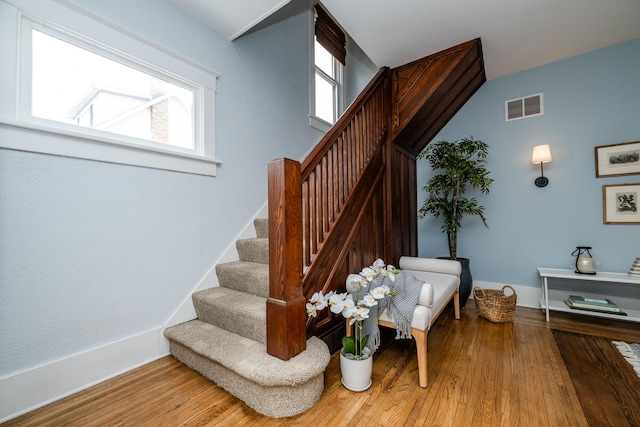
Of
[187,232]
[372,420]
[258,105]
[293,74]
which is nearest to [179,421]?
[372,420]

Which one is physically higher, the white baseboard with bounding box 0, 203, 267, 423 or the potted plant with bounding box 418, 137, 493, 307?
the potted plant with bounding box 418, 137, 493, 307

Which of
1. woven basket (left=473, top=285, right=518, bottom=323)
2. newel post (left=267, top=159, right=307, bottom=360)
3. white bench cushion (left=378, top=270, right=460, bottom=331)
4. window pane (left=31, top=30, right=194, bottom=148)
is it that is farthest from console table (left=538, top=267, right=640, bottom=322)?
window pane (left=31, top=30, right=194, bottom=148)

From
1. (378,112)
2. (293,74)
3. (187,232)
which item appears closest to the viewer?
(187,232)

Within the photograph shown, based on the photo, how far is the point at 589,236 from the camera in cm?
263

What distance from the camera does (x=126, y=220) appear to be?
172 cm

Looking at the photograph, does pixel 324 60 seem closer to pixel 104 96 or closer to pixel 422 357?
pixel 104 96

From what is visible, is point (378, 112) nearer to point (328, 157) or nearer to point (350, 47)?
point (328, 157)

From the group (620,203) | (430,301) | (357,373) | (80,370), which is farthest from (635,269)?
(80,370)

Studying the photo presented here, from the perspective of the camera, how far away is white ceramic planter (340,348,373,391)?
1.47 meters

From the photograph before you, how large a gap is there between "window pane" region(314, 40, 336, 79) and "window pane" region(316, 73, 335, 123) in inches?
6.5

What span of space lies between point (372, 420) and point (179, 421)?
36.5 inches

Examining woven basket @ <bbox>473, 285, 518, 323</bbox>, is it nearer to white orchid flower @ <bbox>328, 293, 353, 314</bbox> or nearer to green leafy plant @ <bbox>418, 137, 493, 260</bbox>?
green leafy plant @ <bbox>418, 137, 493, 260</bbox>

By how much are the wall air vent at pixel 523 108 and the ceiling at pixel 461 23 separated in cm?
43

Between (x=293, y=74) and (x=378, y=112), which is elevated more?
(x=293, y=74)
